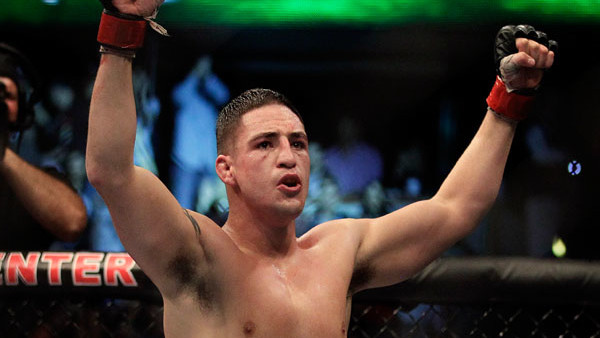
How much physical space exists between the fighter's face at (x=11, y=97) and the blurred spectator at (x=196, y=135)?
1991 millimetres

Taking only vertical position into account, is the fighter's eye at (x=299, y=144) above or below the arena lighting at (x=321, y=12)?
below

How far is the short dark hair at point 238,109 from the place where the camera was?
1420 millimetres

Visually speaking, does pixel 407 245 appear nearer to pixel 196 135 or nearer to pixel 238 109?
pixel 238 109

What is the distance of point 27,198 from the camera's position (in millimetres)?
1946

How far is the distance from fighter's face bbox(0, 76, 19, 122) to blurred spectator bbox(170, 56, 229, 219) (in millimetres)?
1991

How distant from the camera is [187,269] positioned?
47.5 inches

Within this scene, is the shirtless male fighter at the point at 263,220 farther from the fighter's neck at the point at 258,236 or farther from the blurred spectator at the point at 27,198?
the blurred spectator at the point at 27,198

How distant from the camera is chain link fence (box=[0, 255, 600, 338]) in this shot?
148cm

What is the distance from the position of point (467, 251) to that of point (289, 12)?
1.79 meters

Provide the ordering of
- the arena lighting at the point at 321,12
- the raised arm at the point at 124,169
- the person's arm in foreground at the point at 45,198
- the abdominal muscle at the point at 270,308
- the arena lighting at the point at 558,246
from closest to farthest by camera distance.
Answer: the raised arm at the point at 124,169, the abdominal muscle at the point at 270,308, the person's arm in foreground at the point at 45,198, the arena lighting at the point at 558,246, the arena lighting at the point at 321,12

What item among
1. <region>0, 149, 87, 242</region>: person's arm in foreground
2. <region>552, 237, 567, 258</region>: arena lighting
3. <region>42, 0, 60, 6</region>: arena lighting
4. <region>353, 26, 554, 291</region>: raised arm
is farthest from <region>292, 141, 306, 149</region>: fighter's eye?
<region>42, 0, 60, 6</region>: arena lighting

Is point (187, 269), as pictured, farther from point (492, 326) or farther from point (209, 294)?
point (492, 326)

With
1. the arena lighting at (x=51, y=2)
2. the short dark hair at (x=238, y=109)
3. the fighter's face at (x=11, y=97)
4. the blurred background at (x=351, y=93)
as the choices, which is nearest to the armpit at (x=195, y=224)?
the short dark hair at (x=238, y=109)

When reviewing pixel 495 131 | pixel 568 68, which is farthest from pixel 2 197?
pixel 568 68
